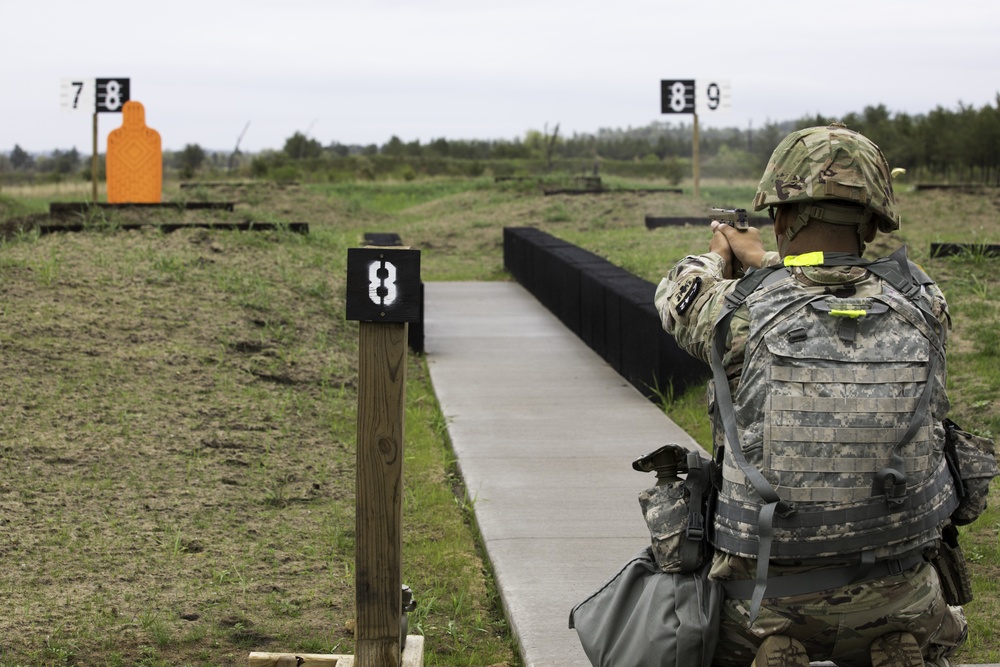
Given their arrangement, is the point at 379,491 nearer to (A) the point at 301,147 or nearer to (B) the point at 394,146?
(A) the point at 301,147

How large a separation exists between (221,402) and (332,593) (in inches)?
110

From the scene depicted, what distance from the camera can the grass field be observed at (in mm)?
4586

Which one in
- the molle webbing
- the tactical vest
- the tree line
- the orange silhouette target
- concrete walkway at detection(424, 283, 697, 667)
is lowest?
concrete walkway at detection(424, 283, 697, 667)

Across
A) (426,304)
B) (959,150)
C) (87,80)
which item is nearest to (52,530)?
(426,304)

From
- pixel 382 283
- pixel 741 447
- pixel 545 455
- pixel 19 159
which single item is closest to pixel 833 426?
pixel 741 447

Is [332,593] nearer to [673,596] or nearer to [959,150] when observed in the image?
[673,596]

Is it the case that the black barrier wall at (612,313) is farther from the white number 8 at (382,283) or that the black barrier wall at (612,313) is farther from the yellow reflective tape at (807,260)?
the yellow reflective tape at (807,260)

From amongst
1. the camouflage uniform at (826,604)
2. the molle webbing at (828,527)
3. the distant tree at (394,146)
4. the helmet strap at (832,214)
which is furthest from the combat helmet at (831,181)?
the distant tree at (394,146)

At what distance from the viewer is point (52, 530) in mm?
5242

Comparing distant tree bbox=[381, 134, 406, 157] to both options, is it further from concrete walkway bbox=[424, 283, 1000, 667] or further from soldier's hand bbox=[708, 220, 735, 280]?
soldier's hand bbox=[708, 220, 735, 280]

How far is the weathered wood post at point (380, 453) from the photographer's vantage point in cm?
361

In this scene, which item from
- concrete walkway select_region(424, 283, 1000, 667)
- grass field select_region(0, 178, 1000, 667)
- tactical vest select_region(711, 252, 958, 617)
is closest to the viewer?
tactical vest select_region(711, 252, 958, 617)

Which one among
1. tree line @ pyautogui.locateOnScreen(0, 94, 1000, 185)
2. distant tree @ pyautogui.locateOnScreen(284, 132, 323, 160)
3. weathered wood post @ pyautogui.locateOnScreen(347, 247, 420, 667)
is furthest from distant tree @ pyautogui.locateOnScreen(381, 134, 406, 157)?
weathered wood post @ pyautogui.locateOnScreen(347, 247, 420, 667)

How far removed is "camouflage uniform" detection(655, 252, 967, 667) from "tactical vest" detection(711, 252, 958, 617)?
0.16 ft
